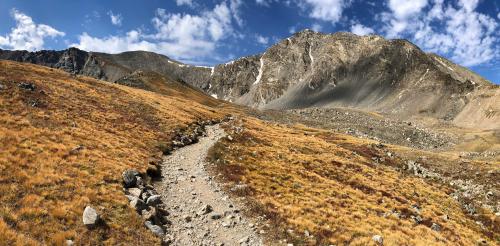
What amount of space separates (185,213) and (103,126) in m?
22.4

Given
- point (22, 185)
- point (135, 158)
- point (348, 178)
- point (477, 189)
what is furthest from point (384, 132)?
point (22, 185)

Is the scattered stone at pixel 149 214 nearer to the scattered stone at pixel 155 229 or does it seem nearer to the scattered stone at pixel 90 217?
the scattered stone at pixel 155 229

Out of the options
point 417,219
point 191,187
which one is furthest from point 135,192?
point 417,219

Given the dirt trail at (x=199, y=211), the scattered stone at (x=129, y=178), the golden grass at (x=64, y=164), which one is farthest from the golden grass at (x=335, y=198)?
the golden grass at (x=64, y=164)

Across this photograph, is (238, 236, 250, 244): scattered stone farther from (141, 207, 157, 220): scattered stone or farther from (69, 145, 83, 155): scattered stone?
(69, 145, 83, 155): scattered stone

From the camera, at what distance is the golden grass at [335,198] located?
81.7ft

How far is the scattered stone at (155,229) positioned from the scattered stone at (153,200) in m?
2.91

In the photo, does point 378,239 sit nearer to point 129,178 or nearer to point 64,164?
point 129,178

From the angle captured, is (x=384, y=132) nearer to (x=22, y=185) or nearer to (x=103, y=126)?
(x=103, y=126)

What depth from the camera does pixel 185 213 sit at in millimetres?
24016

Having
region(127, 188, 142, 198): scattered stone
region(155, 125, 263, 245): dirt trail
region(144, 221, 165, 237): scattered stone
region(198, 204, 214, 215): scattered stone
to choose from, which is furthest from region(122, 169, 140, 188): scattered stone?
region(144, 221, 165, 237): scattered stone

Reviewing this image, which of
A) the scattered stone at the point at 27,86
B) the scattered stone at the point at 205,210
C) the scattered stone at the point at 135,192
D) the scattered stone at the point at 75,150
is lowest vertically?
the scattered stone at the point at 205,210

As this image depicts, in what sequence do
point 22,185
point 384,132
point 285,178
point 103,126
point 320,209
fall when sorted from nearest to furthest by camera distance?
point 22,185, point 320,209, point 285,178, point 103,126, point 384,132

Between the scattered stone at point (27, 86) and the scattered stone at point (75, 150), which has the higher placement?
the scattered stone at point (27, 86)
